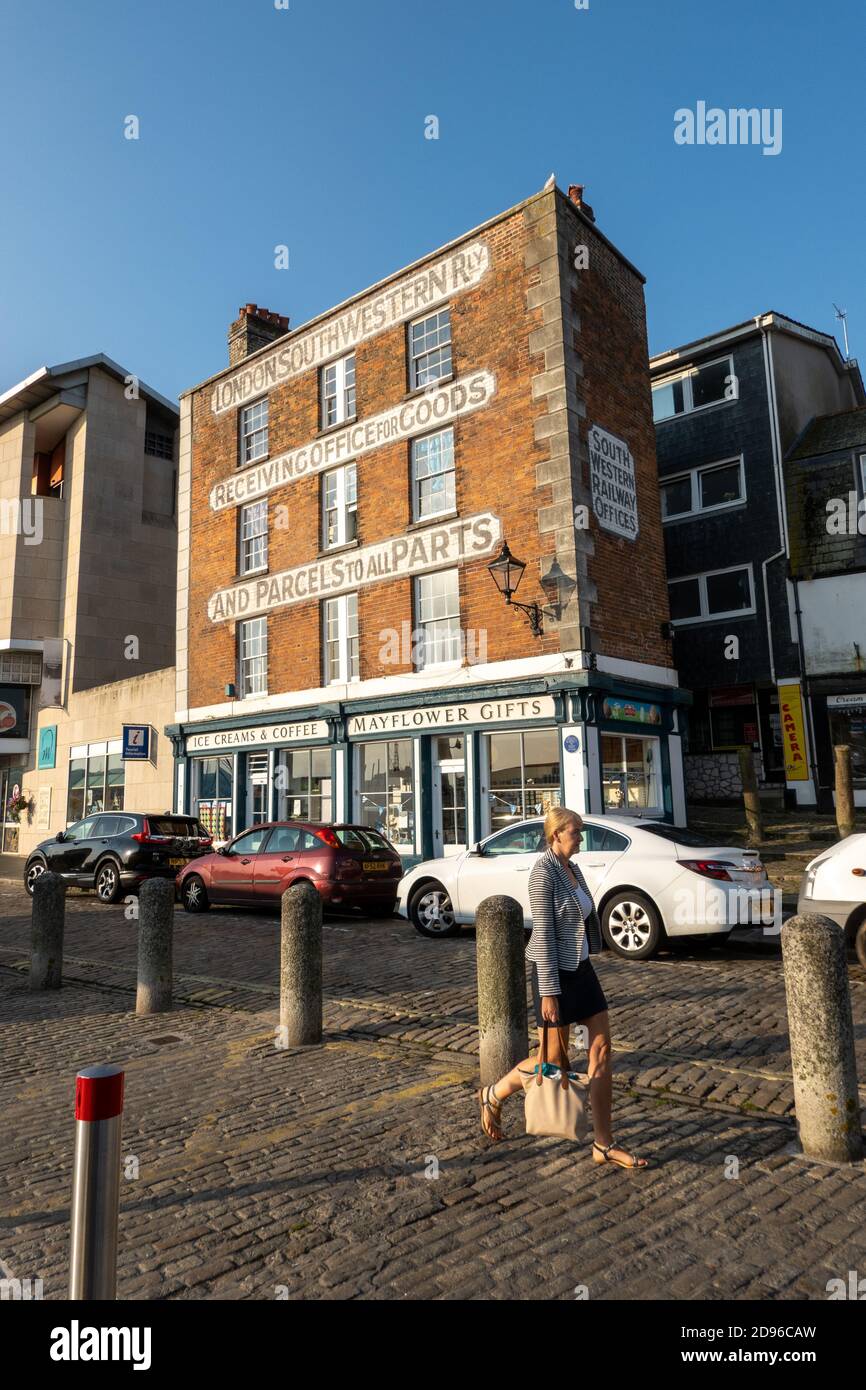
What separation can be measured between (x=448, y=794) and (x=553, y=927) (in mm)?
14005

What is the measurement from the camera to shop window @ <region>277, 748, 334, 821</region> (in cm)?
2066

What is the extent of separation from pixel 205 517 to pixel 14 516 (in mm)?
12381

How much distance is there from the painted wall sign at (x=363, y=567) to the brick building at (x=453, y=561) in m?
0.05

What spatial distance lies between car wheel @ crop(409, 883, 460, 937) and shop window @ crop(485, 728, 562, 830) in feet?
17.4

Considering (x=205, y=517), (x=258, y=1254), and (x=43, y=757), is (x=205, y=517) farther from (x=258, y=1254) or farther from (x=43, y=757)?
(x=258, y=1254)

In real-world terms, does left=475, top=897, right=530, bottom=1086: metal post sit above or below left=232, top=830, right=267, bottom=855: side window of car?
below

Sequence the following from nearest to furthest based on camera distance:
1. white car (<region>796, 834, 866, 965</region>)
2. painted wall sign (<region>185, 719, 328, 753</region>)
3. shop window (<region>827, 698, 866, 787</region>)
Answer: white car (<region>796, 834, 866, 965</region>)
painted wall sign (<region>185, 719, 328, 753</region>)
shop window (<region>827, 698, 866, 787</region>)

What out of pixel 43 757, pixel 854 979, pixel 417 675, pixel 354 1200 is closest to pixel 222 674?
pixel 417 675

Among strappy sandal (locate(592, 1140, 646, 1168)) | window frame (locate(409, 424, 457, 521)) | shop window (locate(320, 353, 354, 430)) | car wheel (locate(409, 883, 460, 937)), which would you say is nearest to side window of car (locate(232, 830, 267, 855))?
car wheel (locate(409, 883, 460, 937))

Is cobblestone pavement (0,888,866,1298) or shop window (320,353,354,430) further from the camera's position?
shop window (320,353,354,430)

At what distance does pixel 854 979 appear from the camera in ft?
26.9

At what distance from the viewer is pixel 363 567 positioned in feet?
66.2

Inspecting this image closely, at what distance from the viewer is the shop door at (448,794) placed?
18094 millimetres

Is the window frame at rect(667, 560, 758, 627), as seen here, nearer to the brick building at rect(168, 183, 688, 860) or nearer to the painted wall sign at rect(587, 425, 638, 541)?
the brick building at rect(168, 183, 688, 860)
